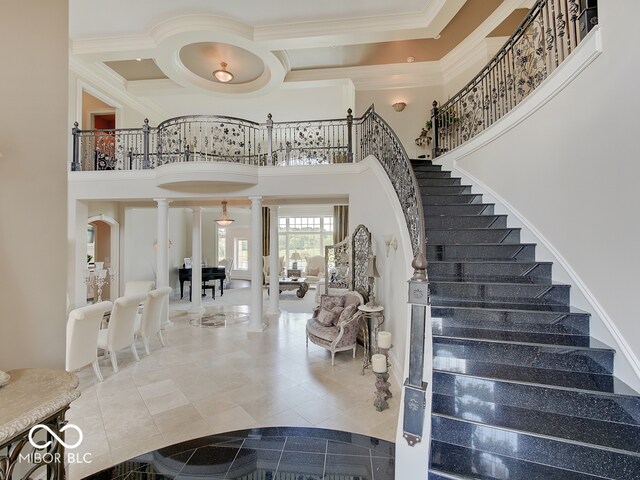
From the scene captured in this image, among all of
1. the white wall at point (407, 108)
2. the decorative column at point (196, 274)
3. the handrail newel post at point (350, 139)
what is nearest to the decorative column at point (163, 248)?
the decorative column at point (196, 274)

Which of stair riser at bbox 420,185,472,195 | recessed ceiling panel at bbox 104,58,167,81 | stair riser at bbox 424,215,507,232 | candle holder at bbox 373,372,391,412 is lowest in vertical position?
candle holder at bbox 373,372,391,412

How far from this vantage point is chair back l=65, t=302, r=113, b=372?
138 inches

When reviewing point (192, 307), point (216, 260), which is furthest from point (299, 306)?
point (216, 260)

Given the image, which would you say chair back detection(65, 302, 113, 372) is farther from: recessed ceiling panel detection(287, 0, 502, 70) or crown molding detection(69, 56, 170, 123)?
recessed ceiling panel detection(287, 0, 502, 70)

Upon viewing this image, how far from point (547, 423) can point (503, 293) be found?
1.26 m

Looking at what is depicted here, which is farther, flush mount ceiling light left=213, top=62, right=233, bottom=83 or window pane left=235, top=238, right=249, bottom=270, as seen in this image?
window pane left=235, top=238, right=249, bottom=270

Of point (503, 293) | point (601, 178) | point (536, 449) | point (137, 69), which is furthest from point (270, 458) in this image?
point (137, 69)

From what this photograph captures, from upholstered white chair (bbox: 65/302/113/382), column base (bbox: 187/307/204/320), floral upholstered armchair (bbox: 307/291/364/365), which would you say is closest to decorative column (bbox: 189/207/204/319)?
column base (bbox: 187/307/204/320)

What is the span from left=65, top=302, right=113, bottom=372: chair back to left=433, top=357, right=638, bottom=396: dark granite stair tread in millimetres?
3989

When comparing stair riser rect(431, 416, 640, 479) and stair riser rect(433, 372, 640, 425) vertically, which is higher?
stair riser rect(433, 372, 640, 425)

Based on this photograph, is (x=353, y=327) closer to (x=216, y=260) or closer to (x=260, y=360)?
(x=260, y=360)

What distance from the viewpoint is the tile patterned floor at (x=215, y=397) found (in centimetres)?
285

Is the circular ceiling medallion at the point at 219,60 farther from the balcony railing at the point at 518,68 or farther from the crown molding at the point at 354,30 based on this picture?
the balcony railing at the point at 518,68

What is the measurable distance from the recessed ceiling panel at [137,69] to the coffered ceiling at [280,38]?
0.08 feet
